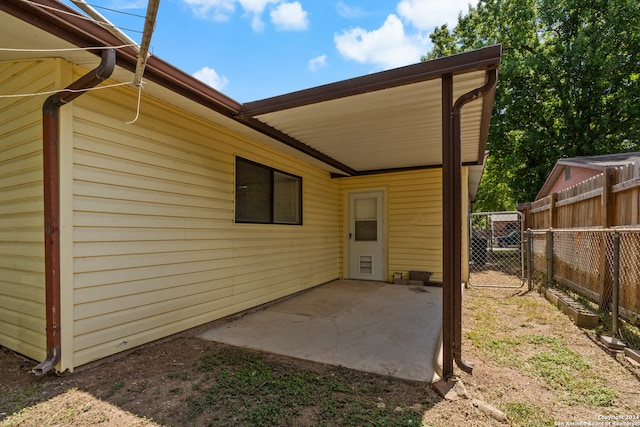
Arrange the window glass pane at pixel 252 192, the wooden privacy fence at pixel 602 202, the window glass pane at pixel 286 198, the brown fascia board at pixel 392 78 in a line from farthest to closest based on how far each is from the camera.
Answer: the window glass pane at pixel 286 198 → the window glass pane at pixel 252 192 → the wooden privacy fence at pixel 602 202 → the brown fascia board at pixel 392 78

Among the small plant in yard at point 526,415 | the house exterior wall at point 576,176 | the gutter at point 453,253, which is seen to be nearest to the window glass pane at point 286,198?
the gutter at point 453,253

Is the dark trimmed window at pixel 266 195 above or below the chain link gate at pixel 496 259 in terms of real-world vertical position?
above

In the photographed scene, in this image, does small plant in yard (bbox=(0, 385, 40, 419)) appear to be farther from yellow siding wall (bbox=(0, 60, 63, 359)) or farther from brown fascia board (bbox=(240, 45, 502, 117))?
brown fascia board (bbox=(240, 45, 502, 117))

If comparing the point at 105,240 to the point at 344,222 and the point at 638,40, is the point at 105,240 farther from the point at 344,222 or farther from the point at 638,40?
the point at 638,40

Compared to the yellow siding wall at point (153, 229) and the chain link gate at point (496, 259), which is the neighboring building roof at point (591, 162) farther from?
the yellow siding wall at point (153, 229)

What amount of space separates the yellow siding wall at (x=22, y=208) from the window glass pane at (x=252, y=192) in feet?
6.86

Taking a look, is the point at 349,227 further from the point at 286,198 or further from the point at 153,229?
the point at 153,229

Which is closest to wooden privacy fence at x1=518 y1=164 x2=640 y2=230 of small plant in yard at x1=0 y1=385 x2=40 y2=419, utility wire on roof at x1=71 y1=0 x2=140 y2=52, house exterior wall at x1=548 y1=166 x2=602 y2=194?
house exterior wall at x1=548 y1=166 x2=602 y2=194

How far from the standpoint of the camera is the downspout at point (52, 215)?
7.72ft

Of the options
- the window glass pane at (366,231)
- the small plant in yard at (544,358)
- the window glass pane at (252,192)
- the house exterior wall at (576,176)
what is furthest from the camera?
the house exterior wall at (576,176)

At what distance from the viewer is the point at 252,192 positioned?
15.0 ft

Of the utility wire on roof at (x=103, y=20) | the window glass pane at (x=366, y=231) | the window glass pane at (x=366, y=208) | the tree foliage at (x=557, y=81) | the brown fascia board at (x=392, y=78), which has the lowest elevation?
the window glass pane at (x=366, y=231)

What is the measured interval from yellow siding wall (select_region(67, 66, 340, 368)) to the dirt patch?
0.39 m

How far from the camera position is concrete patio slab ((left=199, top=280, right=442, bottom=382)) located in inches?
108
